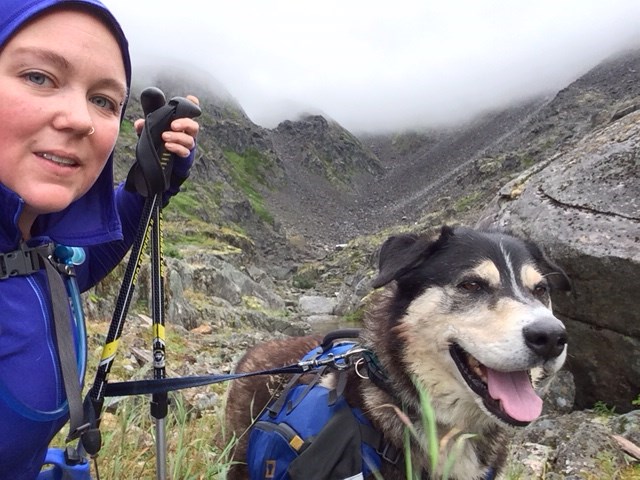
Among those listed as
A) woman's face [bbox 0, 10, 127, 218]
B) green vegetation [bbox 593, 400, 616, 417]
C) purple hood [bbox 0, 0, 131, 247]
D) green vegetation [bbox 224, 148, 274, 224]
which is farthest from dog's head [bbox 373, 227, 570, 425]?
green vegetation [bbox 224, 148, 274, 224]

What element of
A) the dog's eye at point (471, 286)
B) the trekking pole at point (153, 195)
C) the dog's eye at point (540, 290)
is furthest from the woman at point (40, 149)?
the dog's eye at point (540, 290)

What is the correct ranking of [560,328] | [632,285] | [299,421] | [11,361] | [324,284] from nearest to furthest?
[11,361] → [560,328] → [299,421] → [632,285] → [324,284]

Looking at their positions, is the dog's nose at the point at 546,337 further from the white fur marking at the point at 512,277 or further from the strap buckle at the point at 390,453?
the strap buckle at the point at 390,453

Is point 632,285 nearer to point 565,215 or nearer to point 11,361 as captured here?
point 565,215

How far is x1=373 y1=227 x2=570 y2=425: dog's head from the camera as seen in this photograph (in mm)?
3154

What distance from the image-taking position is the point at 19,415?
2.23 m

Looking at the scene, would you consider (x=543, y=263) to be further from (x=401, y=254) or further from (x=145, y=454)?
(x=145, y=454)

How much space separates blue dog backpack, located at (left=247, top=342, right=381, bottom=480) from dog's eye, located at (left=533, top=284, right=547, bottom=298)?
1562mm

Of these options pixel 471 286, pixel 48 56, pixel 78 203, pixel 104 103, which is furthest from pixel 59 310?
pixel 471 286

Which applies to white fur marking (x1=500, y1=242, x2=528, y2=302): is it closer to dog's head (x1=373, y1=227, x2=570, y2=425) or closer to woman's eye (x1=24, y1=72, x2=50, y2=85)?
dog's head (x1=373, y1=227, x2=570, y2=425)

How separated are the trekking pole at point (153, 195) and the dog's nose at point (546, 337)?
7.34 ft

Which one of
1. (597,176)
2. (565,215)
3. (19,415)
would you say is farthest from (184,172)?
(597,176)

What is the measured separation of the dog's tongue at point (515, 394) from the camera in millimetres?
3209

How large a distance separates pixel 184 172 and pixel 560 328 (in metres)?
2.64
